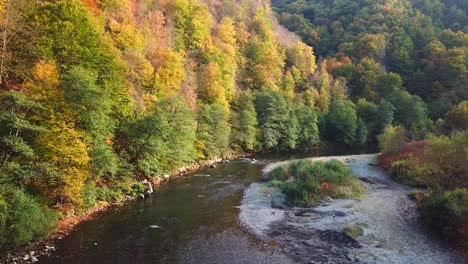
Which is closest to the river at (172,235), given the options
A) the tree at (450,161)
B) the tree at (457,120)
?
the tree at (450,161)

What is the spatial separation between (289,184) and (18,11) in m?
29.8

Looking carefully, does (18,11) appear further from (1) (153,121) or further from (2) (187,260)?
(2) (187,260)

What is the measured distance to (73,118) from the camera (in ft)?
86.5

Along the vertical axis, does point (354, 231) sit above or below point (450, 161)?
below

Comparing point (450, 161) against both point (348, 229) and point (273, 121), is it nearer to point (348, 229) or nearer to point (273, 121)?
point (348, 229)

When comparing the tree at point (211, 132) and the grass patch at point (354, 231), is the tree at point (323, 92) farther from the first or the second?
the grass patch at point (354, 231)

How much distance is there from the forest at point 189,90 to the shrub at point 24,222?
7 centimetres

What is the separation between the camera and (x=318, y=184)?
33375 mm

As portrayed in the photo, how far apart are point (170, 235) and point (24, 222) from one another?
8.79 m

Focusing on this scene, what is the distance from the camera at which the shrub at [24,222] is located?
19.4 meters

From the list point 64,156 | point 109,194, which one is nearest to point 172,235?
point 64,156

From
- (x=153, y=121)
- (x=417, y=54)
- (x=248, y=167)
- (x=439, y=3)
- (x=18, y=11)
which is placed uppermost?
(x=439, y=3)

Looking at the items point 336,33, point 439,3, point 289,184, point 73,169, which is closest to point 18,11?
point 73,169

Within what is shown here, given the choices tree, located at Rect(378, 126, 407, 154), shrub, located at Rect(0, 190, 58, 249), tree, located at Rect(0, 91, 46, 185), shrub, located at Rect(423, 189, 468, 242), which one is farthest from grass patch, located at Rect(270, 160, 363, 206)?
tree, located at Rect(0, 91, 46, 185)
